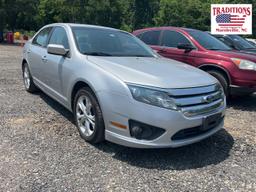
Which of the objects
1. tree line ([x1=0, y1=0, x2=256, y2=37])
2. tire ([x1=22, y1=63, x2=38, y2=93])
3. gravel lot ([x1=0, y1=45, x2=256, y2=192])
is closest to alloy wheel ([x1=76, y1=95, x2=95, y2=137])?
gravel lot ([x1=0, y1=45, x2=256, y2=192])

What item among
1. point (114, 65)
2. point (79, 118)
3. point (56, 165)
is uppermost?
point (114, 65)

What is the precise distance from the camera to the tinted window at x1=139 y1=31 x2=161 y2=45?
7397 millimetres

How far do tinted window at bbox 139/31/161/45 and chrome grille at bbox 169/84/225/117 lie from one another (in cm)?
386

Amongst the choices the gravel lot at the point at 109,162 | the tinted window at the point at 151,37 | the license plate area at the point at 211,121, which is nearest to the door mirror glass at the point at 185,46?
the tinted window at the point at 151,37

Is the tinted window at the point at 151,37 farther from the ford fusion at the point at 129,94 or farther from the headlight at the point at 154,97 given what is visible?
the headlight at the point at 154,97

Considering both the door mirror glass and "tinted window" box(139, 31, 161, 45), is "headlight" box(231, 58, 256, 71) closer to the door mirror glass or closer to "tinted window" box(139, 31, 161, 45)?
the door mirror glass

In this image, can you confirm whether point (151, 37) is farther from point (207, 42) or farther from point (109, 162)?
point (109, 162)

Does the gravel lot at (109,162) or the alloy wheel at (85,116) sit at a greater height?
the alloy wheel at (85,116)

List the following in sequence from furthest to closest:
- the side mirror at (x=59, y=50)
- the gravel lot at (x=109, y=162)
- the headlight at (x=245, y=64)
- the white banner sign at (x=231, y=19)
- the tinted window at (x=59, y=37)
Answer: the white banner sign at (x=231, y=19)
the headlight at (x=245, y=64)
the tinted window at (x=59, y=37)
the side mirror at (x=59, y=50)
the gravel lot at (x=109, y=162)

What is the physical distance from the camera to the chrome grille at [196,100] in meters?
3.25

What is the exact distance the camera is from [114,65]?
3.70 m

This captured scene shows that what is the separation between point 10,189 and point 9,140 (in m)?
1.22

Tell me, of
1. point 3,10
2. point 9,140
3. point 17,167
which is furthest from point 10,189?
point 3,10

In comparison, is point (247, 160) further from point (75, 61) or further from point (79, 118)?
point (75, 61)
